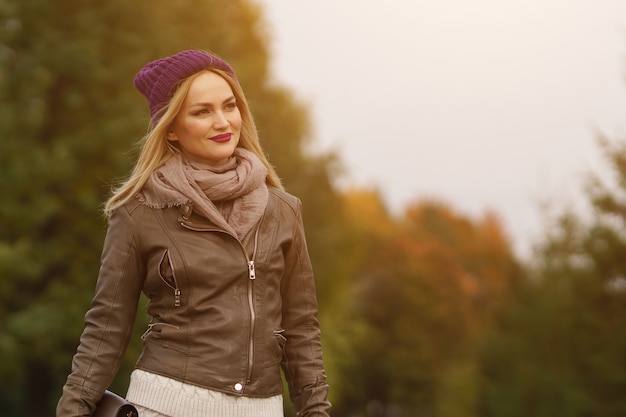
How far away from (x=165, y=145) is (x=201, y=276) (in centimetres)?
56

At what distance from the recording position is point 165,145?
3.71 metres

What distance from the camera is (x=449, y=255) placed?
2160 inches

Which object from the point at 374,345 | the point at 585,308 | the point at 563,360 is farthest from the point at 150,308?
the point at 374,345

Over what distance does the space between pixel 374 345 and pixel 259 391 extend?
148 feet

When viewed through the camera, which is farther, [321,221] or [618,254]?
[321,221]

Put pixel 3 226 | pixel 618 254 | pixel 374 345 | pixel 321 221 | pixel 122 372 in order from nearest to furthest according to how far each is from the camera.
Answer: pixel 3 226, pixel 122 372, pixel 618 254, pixel 321 221, pixel 374 345

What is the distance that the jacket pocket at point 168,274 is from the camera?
343 cm

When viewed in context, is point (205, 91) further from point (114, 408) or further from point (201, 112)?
point (114, 408)

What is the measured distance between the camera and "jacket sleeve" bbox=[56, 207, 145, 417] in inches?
136

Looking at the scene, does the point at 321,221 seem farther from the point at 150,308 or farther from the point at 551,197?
the point at 150,308

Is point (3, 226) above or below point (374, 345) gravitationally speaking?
below

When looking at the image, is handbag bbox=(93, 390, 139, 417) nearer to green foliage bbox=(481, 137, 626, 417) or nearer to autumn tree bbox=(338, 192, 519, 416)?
green foliage bbox=(481, 137, 626, 417)

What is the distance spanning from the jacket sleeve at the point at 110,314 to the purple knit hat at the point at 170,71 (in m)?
0.43

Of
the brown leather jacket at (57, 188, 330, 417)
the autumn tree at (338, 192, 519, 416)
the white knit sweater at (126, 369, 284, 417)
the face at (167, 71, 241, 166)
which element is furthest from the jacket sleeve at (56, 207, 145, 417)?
the autumn tree at (338, 192, 519, 416)
